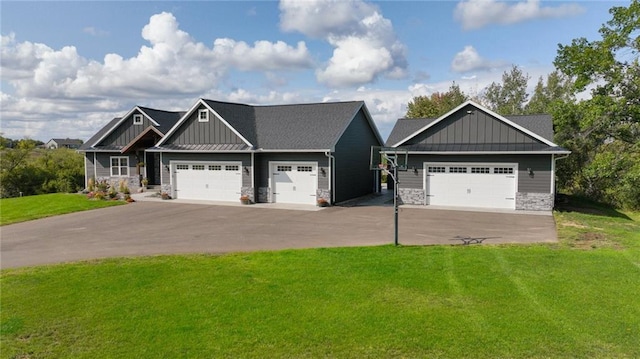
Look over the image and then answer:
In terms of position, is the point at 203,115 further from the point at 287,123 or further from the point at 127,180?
the point at 127,180

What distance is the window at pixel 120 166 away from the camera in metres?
28.4

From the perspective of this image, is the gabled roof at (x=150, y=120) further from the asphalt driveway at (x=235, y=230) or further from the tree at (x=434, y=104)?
the tree at (x=434, y=104)

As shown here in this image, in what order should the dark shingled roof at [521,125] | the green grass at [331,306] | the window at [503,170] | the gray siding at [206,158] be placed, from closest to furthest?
1. the green grass at [331,306]
2. the window at [503,170]
3. the dark shingled roof at [521,125]
4. the gray siding at [206,158]

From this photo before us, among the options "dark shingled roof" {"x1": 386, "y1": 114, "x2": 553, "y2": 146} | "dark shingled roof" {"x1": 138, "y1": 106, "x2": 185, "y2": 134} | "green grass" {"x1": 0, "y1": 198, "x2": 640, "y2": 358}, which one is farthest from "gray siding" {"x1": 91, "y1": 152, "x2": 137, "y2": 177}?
"green grass" {"x1": 0, "y1": 198, "x2": 640, "y2": 358}

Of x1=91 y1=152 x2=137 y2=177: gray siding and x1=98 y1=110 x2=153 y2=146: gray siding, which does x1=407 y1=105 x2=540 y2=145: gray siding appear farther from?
x1=91 y1=152 x2=137 y2=177: gray siding

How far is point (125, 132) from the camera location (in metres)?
28.7

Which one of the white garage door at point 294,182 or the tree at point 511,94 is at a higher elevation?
the tree at point 511,94

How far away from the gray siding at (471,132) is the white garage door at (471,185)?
1124mm

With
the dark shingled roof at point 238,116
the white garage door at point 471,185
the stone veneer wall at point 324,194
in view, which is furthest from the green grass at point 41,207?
the white garage door at point 471,185

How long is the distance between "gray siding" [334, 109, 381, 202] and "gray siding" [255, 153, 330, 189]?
0.79 metres

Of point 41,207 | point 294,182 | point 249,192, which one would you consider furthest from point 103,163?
point 294,182

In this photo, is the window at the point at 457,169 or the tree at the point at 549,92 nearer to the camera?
the window at the point at 457,169

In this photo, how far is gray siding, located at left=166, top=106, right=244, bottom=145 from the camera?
21812 millimetres

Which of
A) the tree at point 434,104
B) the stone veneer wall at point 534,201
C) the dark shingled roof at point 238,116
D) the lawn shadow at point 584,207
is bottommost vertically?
the lawn shadow at point 584,207
